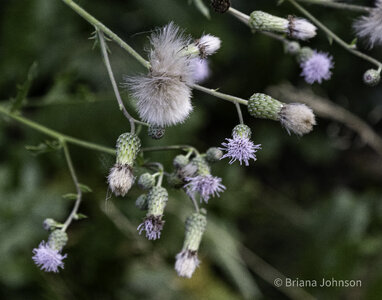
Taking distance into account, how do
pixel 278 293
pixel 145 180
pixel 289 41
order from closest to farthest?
pixel 145 180
pixel 289 41
pixel 278 293

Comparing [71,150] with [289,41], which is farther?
[71,150]

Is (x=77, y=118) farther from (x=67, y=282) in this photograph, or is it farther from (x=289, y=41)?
(x=289, y=41)

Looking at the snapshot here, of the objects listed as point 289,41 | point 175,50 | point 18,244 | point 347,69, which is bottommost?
point 18,244

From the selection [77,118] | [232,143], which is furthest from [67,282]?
[232,143]

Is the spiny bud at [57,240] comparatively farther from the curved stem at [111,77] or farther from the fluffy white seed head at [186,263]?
the curved stem at [111,77]

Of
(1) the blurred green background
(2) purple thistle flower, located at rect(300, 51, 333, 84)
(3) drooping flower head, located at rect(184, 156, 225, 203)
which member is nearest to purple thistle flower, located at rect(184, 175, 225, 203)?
(3) drooping flower head, located at rect(184, 156, 225, 203)

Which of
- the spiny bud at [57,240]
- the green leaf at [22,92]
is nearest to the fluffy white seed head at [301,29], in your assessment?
the green leaf at [22,92]

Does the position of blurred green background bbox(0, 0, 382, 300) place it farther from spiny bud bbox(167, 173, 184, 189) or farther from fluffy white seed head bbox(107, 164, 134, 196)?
fluffy white seed head bbox(107, 164, 134, 196)
